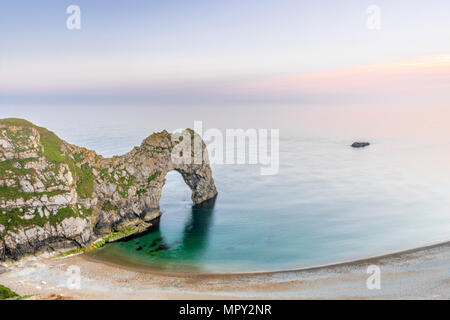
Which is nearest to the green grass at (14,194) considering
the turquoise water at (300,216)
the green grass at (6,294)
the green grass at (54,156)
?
the green grass at (54,156)

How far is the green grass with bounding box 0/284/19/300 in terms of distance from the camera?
2998cm

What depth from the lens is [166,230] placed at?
50031 millimetres

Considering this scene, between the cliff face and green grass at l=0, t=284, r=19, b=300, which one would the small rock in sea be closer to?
the cliff face

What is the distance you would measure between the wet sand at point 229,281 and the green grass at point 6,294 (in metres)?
1.14

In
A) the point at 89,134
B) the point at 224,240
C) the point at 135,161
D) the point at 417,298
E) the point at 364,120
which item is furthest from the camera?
the point at 364,120

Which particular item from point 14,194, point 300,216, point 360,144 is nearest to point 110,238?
point 14,194

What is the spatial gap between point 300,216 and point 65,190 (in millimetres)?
35647

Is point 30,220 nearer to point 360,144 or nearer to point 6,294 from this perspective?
point 6,294

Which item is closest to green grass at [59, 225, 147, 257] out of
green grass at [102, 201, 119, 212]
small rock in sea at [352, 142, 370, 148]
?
green grass at [102, 201, 119, 212]

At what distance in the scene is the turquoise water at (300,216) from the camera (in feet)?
141

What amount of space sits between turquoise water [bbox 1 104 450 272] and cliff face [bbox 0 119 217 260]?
3852 mm

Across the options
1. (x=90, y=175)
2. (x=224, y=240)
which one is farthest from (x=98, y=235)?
(x=224, y=240)

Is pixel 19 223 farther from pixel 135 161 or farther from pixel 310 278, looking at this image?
pixel 310 278

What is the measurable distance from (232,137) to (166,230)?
10512 centimetres
